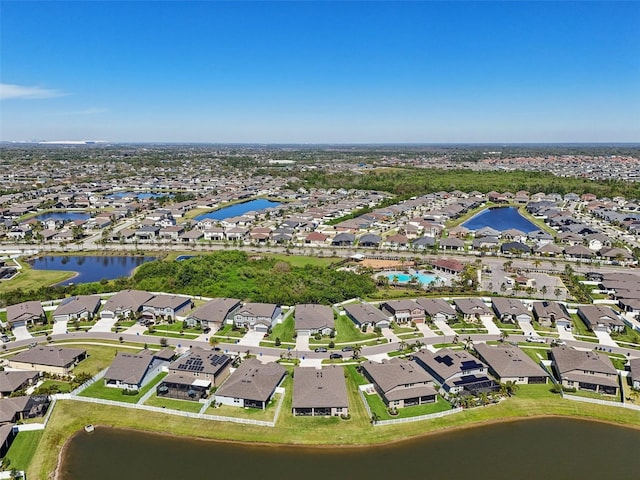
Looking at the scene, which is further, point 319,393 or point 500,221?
point 500,221

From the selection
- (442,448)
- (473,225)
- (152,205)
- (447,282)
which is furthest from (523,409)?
(152,205)

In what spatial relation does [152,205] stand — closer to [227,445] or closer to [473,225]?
[473,225]

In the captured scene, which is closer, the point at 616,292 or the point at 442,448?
the point at 442,448

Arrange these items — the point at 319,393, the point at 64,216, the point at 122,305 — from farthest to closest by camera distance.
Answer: the point at 64,216, the point at 122,305, the point at 319,393

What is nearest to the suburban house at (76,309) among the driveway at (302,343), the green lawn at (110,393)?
the green lawn at (110,393)

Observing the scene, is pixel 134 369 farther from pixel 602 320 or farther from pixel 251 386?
pixel 602 320

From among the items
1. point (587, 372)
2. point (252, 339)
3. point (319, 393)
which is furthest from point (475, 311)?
point (252, 339)
